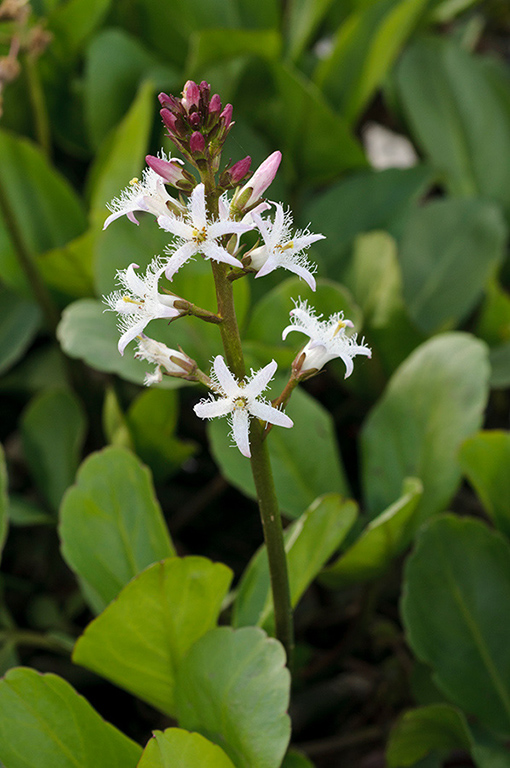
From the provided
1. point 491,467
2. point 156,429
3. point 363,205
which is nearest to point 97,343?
point 156,429

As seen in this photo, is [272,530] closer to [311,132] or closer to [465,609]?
[465,609]

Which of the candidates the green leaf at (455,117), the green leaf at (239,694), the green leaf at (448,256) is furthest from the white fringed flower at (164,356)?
the green leaf at (455,117)

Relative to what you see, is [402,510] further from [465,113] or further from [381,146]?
[381,146]

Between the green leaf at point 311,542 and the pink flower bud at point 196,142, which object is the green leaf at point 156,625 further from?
the pink flower bud at point 196,142

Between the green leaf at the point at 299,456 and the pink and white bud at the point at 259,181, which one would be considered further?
the green leaf at the point at 299,456

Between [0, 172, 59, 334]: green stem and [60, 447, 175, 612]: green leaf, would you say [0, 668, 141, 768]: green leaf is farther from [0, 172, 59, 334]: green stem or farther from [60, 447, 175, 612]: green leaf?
[0, 172, 59, 334]: green stem

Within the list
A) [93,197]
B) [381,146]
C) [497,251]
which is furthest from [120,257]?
[381,146]

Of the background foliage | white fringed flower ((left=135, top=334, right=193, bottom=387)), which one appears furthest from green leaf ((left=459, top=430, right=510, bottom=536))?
white fringed flower ((left=135, top=334, right=193, bottom=387))

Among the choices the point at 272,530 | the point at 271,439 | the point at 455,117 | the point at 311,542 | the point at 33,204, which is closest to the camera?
the point at 272,530
